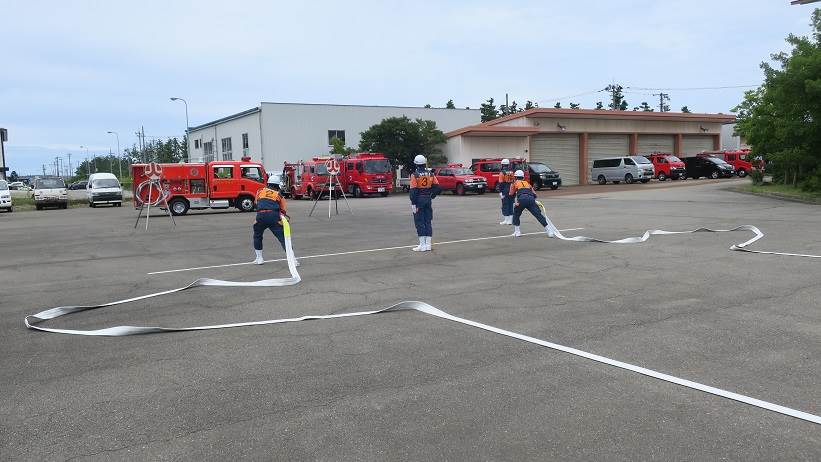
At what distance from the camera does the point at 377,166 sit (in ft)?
127

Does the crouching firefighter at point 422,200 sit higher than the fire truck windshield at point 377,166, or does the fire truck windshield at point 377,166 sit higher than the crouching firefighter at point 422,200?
the fire truck windshield at point 377,166

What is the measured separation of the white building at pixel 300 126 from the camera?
52500 millimetres

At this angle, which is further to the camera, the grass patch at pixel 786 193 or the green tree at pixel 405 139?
the green tree at pixel 405 139

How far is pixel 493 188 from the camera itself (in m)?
38.9

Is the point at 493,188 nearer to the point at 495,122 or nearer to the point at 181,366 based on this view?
the point at 495,122

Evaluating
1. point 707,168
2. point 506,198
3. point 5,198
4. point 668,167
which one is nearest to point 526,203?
point 506,198

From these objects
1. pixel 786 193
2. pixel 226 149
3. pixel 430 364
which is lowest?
pixel 430 364

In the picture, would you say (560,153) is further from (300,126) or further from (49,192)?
(49,192)

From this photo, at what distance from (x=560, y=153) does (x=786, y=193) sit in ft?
78.7

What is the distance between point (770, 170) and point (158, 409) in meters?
33.3

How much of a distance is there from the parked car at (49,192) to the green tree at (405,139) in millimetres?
21163

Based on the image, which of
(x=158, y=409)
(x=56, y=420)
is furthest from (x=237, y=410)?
(x=56, y=420)

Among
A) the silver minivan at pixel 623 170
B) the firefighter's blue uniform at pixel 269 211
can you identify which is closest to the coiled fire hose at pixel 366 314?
the firefighter's blue uniform at pixel 269 211

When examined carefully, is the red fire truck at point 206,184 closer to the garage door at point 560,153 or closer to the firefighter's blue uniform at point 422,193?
the firefighter's blue uniform at point 422,193
